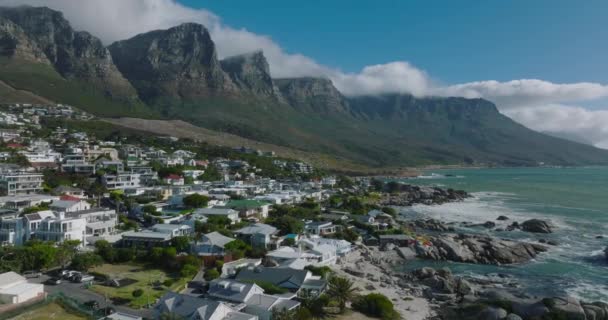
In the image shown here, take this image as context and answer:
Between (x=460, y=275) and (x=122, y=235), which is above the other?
(x=122, y=235)

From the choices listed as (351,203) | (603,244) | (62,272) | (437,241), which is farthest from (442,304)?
(351,203)

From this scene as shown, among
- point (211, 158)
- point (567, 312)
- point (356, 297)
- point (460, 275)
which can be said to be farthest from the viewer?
point (211, 158)

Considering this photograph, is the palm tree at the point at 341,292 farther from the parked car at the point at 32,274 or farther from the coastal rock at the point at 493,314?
the parked car at the point at 32,274

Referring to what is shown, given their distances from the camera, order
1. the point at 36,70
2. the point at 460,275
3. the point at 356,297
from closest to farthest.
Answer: the point at 356,297 → the point at 460,275 → the point at 36,70

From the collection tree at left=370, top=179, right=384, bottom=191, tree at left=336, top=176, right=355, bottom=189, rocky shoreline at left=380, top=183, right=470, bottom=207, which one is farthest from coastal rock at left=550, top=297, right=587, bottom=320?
tree at left=370, top=179, right=384, bottom=191

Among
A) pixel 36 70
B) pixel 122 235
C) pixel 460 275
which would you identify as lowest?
pixel 460 275

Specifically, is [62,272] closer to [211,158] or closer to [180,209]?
[180,209]
